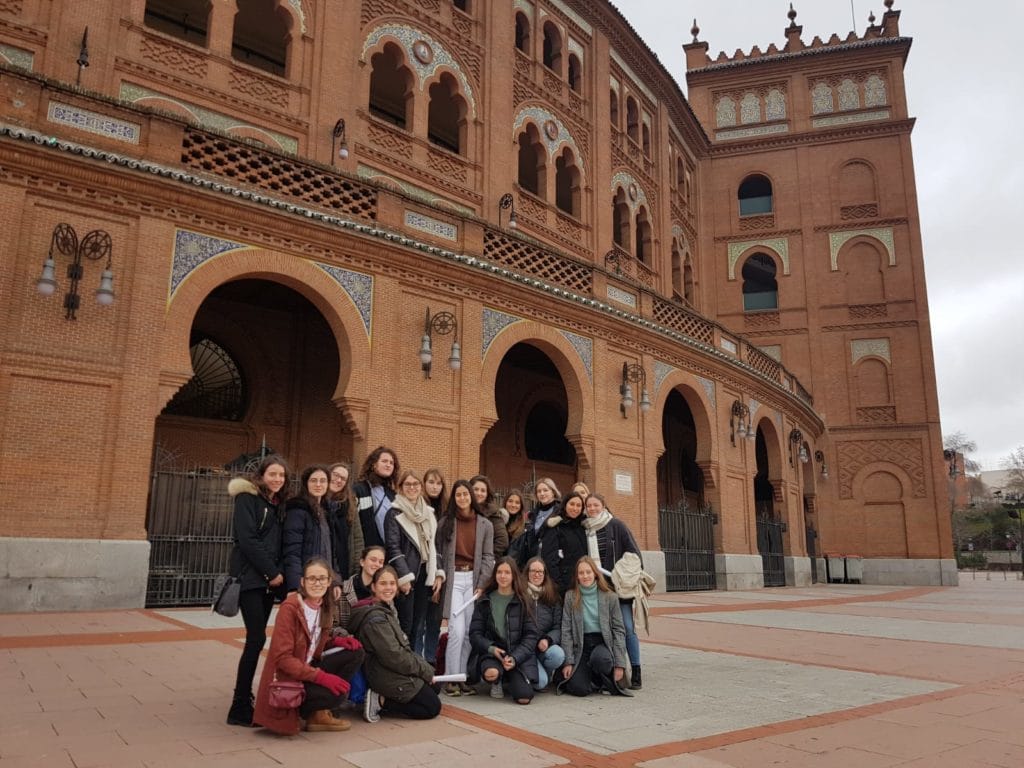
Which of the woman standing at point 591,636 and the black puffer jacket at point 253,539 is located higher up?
the black puffer jacket at point 253,539

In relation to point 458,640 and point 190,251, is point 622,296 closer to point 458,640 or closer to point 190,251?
point 190,251

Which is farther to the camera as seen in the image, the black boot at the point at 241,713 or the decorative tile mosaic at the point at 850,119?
the decorative tile mosaic at the point at 850,119

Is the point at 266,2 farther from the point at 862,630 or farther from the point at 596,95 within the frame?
the point at 862,630

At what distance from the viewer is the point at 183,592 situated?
11.5 m

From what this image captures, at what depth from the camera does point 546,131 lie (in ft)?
70.6

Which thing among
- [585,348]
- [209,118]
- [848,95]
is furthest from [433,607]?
[848,95]

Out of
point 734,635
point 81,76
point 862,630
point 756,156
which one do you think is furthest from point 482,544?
point 756,156

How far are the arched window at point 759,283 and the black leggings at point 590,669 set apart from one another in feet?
97.4

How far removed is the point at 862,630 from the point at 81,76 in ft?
50.8

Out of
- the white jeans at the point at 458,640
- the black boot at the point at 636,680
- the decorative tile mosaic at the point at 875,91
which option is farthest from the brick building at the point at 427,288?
the black boot at the point at 636,680

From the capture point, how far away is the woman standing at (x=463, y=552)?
6621 millimetres

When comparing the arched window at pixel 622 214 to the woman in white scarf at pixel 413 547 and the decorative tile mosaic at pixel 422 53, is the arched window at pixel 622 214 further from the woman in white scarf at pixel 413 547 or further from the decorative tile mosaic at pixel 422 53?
the woman in white scarf at pixel 413 547

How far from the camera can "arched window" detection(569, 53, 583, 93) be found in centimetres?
2350

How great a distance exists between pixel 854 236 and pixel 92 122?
30.5 meters
